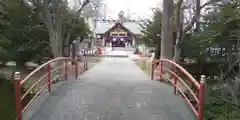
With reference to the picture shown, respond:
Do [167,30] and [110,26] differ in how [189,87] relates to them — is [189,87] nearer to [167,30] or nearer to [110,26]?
[167,30]

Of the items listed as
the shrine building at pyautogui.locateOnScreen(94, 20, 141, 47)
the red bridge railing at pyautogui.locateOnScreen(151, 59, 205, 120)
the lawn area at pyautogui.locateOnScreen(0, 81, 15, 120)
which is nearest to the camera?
the red bridge railing at pyautogui.locateOnScreen(151, 59, 205, 120)

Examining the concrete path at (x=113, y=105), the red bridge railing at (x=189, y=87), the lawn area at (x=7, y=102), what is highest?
the red bridge railing at (x=189, y=87)

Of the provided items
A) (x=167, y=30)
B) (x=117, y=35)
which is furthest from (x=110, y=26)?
(x=167, y=30)

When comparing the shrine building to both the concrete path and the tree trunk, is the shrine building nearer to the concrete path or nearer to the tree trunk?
the tree trunk

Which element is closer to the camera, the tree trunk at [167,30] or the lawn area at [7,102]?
the lawn area at [7,102]

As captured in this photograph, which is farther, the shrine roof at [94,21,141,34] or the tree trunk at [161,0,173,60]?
the shrine roof at [94,21,141,34]

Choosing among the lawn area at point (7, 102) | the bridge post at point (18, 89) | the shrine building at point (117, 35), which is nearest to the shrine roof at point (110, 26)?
the shrine building at point (117, 35)

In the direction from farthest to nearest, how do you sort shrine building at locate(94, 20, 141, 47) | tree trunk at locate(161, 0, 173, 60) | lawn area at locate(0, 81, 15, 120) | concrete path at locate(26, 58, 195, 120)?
shrine building at locate(94, 20, 141, 47)
tree trunk at locate(161, 0, 173, 60)
lawn area at locate(0, 81, 15, 120)
concrete path at locate(26, 58, 195, 120)

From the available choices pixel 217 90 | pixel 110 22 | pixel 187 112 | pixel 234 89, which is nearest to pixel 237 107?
pixel 234 89

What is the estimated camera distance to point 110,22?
67.9m

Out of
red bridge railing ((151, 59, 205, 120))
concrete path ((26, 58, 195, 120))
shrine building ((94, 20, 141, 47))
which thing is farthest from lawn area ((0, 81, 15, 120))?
shrine building ((94, 20, 141, 47))

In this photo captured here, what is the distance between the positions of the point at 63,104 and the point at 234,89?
5092 millimetres

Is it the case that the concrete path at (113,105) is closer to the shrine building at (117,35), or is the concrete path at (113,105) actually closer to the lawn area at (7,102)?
the lawn area at (7,102)

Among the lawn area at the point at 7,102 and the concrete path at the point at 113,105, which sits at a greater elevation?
the concrete path at the point at 113,105
